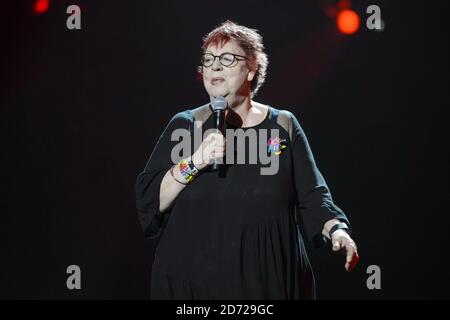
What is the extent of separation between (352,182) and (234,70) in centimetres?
111

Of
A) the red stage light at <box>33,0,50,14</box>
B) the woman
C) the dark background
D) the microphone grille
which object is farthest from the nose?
the red stage light at <box>33,0,50,14</box>

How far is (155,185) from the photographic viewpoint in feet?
6.39

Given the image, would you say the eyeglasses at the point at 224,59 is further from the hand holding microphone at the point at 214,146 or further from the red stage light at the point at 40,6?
the red stage light at the point at 40,6

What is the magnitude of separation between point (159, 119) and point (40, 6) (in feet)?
2.53

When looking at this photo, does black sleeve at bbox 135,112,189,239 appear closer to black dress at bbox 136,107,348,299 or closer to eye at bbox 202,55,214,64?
black dress at bbox 136,107,348,299

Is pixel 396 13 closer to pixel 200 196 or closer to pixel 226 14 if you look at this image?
pixel 226 14

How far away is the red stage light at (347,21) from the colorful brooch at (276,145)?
3.29 ft

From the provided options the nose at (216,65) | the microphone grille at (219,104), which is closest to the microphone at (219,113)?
the microphone grille at (219,104)

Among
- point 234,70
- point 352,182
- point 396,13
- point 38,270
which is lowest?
point 38,270

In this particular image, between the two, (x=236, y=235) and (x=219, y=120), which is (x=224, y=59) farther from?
(x=236, y=235)

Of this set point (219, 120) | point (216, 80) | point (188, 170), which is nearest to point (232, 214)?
point (188, 170)

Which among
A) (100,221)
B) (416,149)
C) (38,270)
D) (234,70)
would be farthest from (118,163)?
(416,149)

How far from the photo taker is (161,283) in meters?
1.91

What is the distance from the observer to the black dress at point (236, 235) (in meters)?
1.87
